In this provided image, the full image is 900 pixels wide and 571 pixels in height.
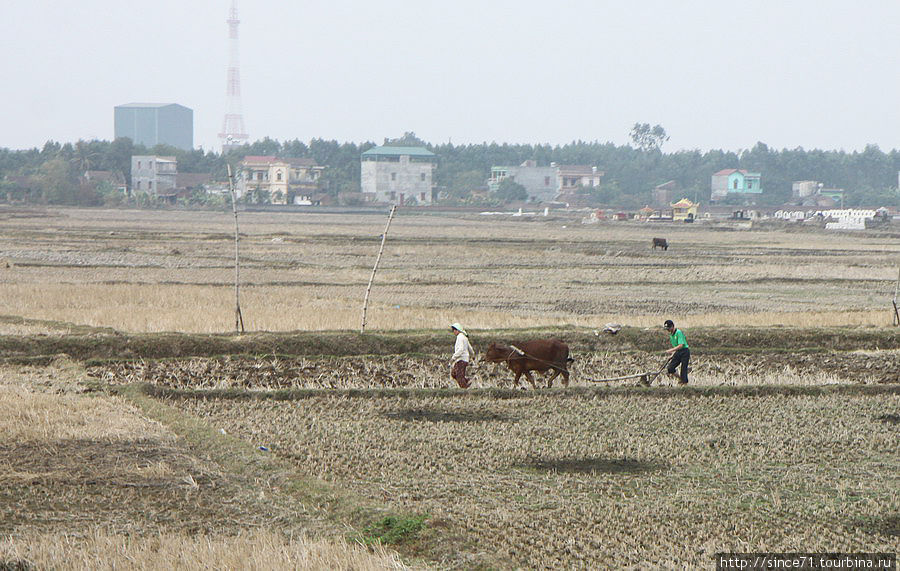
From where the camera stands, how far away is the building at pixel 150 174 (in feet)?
349

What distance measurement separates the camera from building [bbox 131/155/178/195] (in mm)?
106438

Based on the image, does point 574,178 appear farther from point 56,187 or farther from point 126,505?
point 126,505

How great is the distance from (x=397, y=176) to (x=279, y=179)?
12891 millimetres

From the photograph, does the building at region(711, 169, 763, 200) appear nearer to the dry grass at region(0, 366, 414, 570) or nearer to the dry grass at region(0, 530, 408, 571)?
the dry grass at region(0, 366, 414, 570)

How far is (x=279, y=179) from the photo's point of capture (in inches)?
4129

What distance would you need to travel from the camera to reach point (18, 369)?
566 inches

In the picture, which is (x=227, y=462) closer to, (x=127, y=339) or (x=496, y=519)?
(x=496, y=519)

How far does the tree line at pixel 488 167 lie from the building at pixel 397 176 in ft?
9.47

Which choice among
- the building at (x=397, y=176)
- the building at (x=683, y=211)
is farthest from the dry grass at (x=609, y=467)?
the building at (x=397, y=176)

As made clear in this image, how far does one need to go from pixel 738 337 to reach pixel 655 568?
1068cm

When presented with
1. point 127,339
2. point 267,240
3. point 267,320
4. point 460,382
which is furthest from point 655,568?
point 267,240

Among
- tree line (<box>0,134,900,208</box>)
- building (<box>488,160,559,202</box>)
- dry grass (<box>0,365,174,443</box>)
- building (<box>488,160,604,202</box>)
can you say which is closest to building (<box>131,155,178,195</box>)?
tree line (<box>0,134,900,208</box>)

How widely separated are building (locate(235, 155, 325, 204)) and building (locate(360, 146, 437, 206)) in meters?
5.74

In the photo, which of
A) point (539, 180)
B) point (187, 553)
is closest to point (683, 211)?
point (539, 180)
